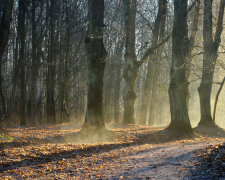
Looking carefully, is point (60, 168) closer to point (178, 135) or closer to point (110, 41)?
point (178, 135)

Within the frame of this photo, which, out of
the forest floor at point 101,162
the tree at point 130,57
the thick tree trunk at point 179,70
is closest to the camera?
the forest floor at point 101,162

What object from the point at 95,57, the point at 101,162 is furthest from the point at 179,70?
the point at 101,162

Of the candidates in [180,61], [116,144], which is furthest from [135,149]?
[180,61]

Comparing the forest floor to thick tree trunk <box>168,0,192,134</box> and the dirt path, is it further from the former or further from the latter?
thick tree trunk <box>168,0,192,134</box>

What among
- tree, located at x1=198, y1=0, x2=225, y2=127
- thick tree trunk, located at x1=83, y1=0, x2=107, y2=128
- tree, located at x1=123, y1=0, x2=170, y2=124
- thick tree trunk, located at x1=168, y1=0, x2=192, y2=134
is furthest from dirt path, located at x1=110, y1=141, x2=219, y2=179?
tree, located at x1=123, y1=0, x2=170, y2=124

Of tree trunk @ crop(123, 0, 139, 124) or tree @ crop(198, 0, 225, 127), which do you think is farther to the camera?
tree trunk @ crop(123, 0, 139, 124)

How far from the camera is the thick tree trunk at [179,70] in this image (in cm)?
1318

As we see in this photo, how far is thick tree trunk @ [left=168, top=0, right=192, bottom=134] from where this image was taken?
13.2 metres

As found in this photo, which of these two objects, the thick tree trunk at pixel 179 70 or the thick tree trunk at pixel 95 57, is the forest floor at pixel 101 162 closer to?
the thick tree trunk at pixel 95 57

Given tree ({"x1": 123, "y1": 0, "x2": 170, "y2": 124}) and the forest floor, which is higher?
tree ({"x1": 123, "y1": 0, "x2": 170, "y2": 124})

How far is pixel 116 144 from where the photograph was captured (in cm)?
1079

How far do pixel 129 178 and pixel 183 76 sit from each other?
8317mm

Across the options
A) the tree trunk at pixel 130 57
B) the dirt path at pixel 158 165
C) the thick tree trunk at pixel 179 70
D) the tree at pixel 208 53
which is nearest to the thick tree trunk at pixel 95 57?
the thick tree trunk at pixel 179 70

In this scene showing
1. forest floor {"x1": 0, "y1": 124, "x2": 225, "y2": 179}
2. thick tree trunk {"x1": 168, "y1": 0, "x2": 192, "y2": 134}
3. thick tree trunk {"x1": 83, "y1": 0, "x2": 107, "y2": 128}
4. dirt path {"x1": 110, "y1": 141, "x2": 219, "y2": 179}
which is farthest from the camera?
thick tree trunk {"x1": 168, "y1": 0, "x2": 192, "y2": 134}
